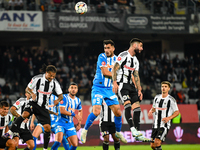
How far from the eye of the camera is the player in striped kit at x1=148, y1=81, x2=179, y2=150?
9906 millimetres

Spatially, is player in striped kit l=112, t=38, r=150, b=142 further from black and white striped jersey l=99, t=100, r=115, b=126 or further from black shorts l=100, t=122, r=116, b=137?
black and white striped jersey l=99, t=100, r=115, b=126

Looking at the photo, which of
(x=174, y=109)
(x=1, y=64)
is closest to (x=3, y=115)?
(x=174, y=109)

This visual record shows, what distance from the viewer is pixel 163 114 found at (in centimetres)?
1019

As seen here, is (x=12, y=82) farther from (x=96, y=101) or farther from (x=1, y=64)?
(x=96, y=101)

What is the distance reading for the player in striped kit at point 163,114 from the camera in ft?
32.5

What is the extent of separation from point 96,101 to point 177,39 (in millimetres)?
18516

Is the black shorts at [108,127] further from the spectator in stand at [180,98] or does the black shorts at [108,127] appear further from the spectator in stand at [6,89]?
the spectator in stand at [180,98]

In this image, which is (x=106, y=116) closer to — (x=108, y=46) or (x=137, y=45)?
(x=108, y=46)

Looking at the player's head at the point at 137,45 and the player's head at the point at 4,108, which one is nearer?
the player's head at the point at 137,45

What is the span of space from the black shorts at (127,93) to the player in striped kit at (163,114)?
2153 millimetres

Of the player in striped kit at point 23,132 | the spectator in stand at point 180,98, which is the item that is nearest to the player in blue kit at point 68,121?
the player in striped kit at point 23,132

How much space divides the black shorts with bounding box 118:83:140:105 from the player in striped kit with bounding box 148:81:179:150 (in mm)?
2153

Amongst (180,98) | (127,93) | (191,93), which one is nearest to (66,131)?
(127,93)

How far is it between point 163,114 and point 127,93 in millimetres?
2540
